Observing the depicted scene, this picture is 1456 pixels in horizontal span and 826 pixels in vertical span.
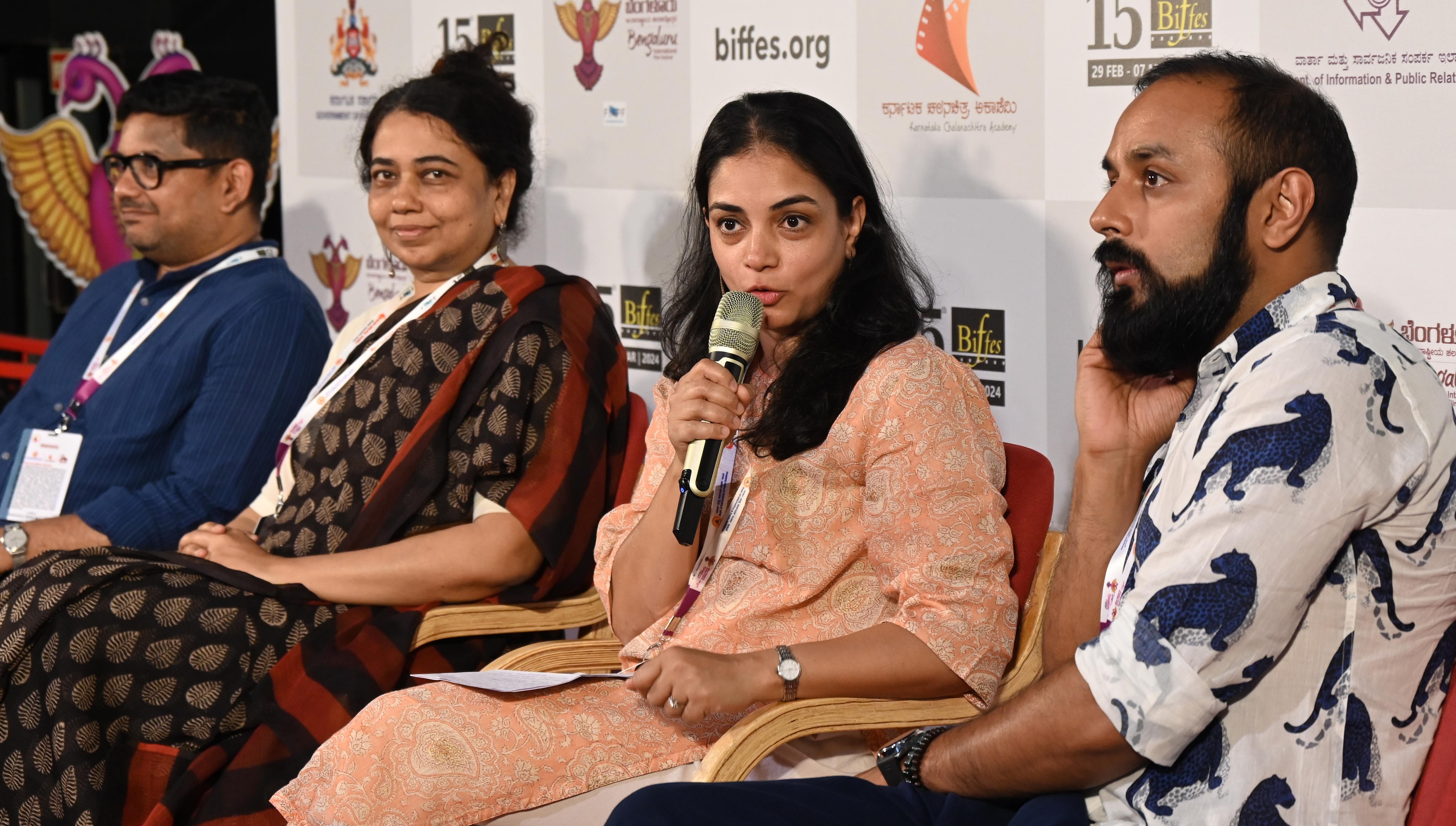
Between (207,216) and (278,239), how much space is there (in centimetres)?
173

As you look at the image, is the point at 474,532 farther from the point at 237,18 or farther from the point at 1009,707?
the point at 237,18

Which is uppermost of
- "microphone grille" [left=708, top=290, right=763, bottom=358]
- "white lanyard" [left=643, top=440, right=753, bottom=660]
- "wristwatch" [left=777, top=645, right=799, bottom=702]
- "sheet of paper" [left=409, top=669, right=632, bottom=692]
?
"microphone grille" [left=708, top=290, right=763, bottom=358]

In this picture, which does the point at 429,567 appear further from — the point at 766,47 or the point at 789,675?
the point at 766,47

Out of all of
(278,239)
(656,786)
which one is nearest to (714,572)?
(656,786)

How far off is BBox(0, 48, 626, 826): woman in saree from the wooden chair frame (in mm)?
330

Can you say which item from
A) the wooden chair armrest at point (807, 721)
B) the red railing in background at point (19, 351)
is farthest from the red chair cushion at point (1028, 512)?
the red railing in background at point (19, 351)

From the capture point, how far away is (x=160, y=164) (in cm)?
349

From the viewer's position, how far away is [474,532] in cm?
260

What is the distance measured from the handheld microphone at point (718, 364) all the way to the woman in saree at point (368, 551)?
639mm

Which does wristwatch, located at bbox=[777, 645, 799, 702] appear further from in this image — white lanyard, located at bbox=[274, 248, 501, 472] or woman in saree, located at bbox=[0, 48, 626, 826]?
white lanyard, located at bbox=[274, 248, 501, 472]

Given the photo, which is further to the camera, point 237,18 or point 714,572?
point 237,18

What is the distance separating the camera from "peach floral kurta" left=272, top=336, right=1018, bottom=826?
6.63ft

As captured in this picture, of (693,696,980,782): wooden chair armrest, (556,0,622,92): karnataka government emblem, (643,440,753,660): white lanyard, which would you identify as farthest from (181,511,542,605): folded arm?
(556,0,622,92): karnataka government emblem

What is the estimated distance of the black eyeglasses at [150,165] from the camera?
3492 mm
